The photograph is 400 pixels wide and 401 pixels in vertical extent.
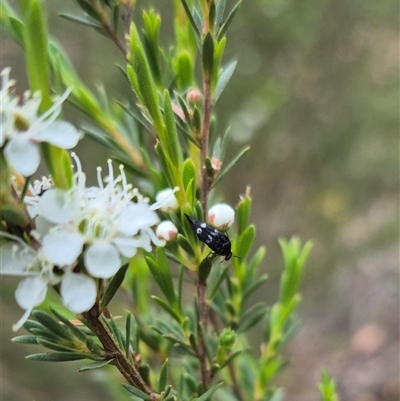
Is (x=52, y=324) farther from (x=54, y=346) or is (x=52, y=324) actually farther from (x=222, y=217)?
(x=222, y=217)

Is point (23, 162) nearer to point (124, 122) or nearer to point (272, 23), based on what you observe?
point (124, 122)

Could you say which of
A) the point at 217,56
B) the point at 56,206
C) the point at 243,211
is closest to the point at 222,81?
the point at 217,56

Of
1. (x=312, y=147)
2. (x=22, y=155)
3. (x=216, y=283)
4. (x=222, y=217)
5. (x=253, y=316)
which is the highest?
(x=22, y=155)

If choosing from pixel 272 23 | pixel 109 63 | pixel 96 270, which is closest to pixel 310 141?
pixel 272 23

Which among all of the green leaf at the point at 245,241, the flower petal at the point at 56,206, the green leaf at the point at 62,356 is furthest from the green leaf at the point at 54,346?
the green leaf at the point at 245,241

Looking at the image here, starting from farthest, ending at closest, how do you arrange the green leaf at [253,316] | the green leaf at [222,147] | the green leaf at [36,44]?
the green leaf at [253,316]
the green leaf at [222,147]
the green leaf at [36,44]

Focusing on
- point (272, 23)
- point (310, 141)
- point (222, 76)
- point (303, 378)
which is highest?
point (222, 76)

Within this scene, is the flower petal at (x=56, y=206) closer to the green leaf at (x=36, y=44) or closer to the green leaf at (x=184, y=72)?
the green leaf at (x=36, y=44)
